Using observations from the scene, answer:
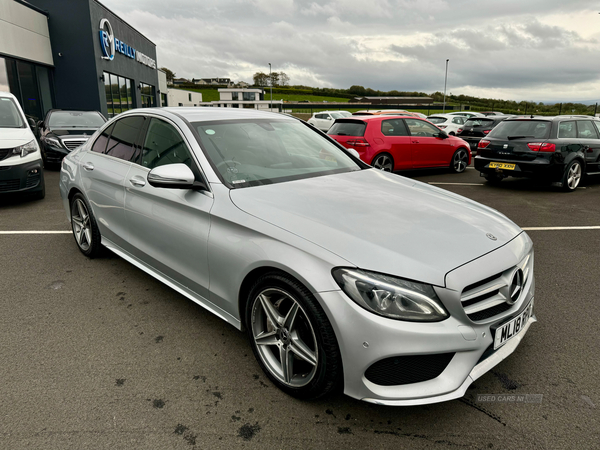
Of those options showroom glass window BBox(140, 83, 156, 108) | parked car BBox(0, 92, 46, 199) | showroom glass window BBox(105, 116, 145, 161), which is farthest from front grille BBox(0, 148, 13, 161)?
showroom glass window BBox(140, 83, 156, 108)

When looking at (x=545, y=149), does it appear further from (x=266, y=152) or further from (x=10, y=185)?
(x=10, y=185)

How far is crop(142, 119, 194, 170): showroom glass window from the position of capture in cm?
316

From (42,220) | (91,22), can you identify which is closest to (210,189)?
(42,220)

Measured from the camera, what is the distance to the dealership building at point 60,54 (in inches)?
666

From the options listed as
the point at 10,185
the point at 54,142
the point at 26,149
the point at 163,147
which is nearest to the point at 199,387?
the point at 163,147

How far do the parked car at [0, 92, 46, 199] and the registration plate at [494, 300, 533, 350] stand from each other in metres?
7.38

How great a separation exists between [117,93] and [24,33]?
7524mm

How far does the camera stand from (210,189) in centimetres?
281

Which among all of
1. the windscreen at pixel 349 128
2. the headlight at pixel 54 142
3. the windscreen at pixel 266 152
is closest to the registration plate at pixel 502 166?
the windscreen at pixel 349 128

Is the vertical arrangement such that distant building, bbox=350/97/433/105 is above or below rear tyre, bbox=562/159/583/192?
above

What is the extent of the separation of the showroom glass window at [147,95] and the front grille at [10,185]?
2536 centimetres

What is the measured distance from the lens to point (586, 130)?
9.26 m

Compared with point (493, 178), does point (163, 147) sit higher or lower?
higher

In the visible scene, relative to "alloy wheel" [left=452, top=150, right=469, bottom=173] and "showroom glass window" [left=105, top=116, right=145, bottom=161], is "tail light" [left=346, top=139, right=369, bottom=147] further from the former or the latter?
"showroom glass window" [left=105, top=116, right=145, bottom=161]
